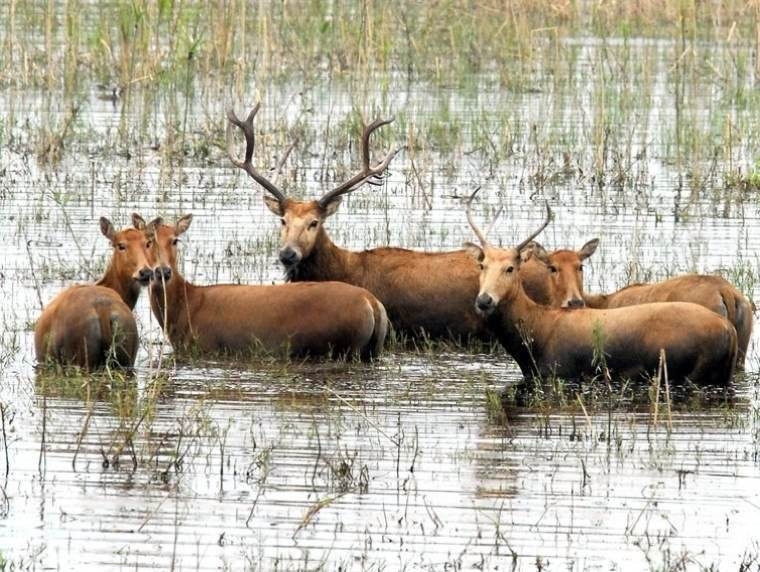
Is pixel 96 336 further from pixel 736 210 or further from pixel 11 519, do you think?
pixel 736 210

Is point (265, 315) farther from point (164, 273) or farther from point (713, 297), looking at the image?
point (713, 297)

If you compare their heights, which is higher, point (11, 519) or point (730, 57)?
point (730, 57)

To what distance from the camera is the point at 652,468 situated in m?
9.85

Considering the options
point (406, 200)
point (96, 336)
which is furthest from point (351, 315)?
point (406, 200)

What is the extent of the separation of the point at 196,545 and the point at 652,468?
107 inches

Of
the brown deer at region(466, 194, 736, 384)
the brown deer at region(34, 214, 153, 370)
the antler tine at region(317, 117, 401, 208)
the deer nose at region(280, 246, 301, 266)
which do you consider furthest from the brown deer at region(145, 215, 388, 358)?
the antler tine at region(317, 117, 401, 208)

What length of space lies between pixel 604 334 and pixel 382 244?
4.79 meters

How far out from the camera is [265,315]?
1264cm

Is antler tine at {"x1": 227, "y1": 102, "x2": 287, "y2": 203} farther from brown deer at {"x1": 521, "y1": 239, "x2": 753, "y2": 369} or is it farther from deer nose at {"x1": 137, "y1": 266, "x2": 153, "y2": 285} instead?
brown deer at {"x1": 521, "y1": 239, "x2": 753, "y2": 369}

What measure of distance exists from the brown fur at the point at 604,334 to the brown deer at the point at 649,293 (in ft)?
1.24

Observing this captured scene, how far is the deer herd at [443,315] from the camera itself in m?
11.8

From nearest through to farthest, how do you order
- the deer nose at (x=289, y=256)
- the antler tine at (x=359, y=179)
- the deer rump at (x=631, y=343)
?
the deer rump at (x=631, y=343) → the deer nose at (x=289, y=256) → the antler tine at (x=359, y=179)

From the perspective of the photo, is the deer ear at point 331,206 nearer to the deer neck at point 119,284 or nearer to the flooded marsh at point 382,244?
the flooded marsh at point 382,244

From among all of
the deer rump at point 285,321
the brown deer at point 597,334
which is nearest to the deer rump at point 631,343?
the brown deer at point 597,334
